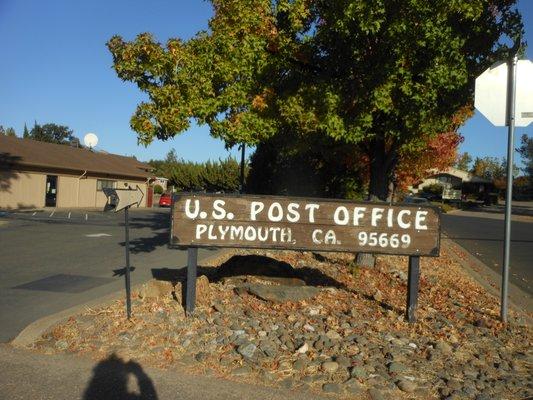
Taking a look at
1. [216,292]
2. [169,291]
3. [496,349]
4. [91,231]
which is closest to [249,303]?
[216,292]

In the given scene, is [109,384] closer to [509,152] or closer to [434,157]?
[509,152]

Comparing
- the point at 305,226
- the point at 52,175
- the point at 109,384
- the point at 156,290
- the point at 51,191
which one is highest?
the point at 52,175

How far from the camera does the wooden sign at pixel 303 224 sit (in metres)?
6.45

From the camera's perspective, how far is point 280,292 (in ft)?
22.4

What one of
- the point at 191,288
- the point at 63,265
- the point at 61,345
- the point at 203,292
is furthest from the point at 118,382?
the point at 63,265

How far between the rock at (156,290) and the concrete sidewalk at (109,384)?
73.3 inches

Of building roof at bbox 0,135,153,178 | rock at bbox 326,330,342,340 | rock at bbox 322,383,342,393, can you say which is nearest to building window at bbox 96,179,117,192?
building roof at bbox 0,135,153,178

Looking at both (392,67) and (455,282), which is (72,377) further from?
(455,282)

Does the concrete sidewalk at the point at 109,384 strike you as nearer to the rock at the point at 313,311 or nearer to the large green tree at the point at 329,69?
the rock at the point at 313,311

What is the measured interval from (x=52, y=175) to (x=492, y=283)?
2996 centimetres

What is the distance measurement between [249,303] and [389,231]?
1.98 m

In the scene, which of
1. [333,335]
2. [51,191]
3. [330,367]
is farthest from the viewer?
[51,191]

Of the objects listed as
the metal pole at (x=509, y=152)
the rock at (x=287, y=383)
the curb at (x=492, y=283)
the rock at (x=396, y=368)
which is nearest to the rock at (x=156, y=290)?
the rock at (x=287, y=383)

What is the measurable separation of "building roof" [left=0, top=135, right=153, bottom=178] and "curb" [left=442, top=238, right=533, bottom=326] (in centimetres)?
2615
